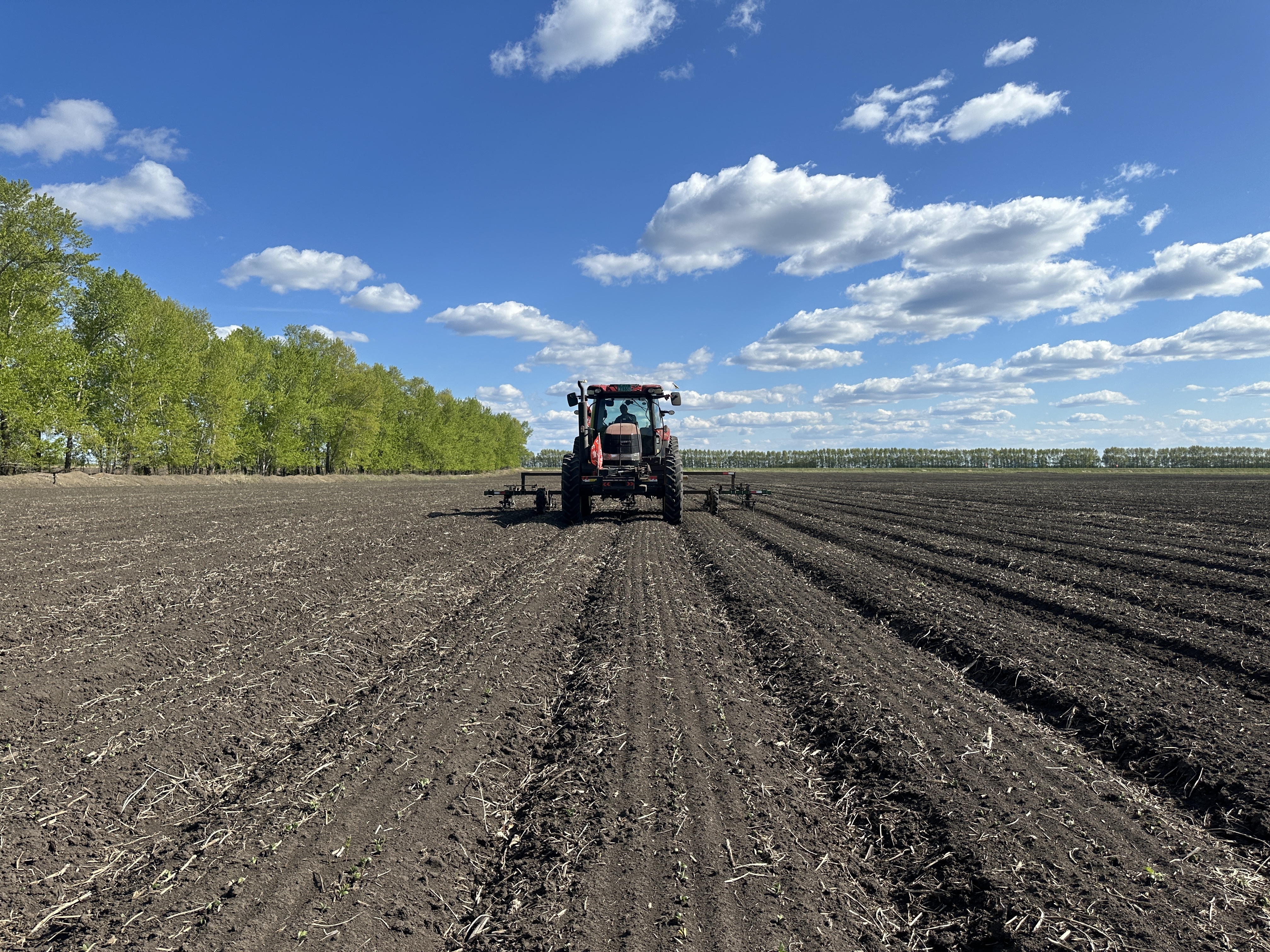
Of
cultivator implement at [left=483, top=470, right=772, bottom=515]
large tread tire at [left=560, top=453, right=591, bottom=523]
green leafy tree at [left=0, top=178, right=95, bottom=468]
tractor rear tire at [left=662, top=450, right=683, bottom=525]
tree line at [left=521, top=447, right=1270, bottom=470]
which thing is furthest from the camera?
tree line at [left=521, top=447, right=1270, bottom=470]

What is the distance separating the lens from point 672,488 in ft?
51.0

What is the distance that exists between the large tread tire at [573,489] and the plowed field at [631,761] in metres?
6.09

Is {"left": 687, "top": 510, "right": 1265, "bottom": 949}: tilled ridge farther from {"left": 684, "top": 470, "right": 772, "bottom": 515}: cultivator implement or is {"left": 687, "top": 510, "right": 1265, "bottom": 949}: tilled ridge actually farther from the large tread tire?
{"left": 684, "top": 470, "right": 772, "bottom": 515}: cultivator implement

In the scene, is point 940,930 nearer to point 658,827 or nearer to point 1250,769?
point 658,827

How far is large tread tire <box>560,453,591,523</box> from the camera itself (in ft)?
51.5

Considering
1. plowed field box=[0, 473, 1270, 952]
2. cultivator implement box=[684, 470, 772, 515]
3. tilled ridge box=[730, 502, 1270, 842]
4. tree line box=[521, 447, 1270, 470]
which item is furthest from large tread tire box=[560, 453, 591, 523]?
tree line box=[521, 447, 1270, 470]

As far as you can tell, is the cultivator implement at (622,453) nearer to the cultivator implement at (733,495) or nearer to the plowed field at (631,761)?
the cultivator implement at (733,495)

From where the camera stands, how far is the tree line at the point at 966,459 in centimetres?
10506

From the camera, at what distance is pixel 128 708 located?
479 centimetres

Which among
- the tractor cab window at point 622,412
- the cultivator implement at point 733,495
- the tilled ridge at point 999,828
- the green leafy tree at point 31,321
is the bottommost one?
the tilled ridge at point 999,828

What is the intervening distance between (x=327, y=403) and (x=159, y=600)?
46.3m

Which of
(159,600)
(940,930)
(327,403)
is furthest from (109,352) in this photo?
(940,930)

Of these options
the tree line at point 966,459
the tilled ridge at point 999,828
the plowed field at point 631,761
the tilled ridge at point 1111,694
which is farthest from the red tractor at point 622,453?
the tree line at point 966,459

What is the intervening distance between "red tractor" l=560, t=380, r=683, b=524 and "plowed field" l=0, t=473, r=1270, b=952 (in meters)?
6.11
